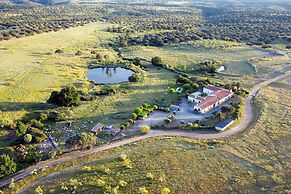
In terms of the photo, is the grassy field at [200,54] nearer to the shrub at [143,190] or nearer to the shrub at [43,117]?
the shrub at [43,117]

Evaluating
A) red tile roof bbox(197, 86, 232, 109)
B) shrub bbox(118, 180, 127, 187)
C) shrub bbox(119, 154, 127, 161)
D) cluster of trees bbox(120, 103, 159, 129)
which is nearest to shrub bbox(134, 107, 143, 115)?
cluster of trees bbox(120, 103, 159, 129)

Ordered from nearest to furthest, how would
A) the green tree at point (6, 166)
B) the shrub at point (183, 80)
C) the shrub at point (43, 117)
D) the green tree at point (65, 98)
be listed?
the green tree at point (6, 166) → the shrub at point (43, 117) → the green tree at point (65, 98) → the shrub at point (183, 80)

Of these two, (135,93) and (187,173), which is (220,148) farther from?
(135,93)

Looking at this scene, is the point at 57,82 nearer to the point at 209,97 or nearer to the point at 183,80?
the point at 183,80

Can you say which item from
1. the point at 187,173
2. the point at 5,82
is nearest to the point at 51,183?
the point at 187,173

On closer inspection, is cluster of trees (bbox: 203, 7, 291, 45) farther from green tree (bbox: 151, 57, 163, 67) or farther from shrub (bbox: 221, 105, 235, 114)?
shrub (bbox: 221, 105, 235, 114)

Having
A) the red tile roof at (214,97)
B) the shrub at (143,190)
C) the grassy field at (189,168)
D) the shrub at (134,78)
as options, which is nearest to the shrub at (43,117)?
the grassy field at (189,168)
